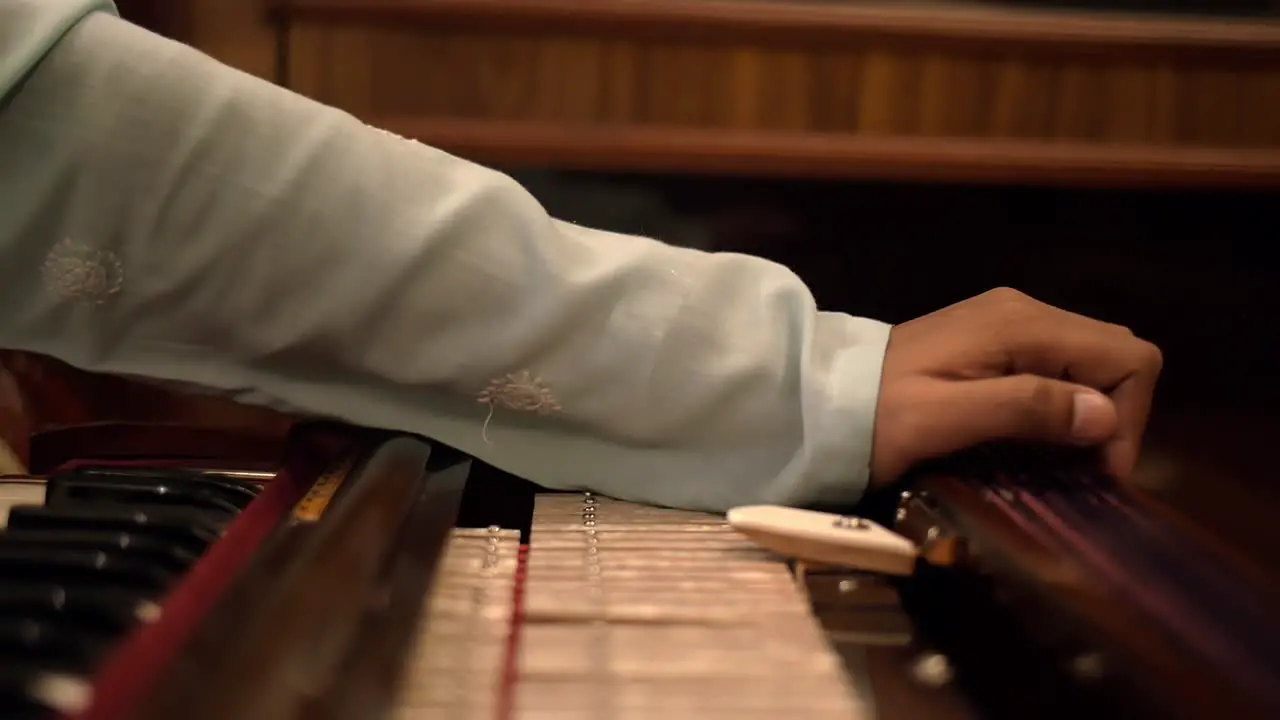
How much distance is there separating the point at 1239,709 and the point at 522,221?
1.22 ft

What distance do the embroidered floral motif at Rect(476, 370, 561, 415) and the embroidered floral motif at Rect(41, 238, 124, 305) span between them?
0.18 metres

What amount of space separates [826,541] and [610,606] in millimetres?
89

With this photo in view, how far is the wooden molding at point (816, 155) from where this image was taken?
986mm

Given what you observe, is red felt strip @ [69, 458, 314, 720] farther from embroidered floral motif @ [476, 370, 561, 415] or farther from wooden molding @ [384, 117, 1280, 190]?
wooden molding @ [384, 117, 1280, 190]

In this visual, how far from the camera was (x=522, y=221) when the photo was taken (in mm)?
530

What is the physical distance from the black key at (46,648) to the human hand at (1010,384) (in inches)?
13.3

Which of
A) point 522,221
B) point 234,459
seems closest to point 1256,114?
point 522,221

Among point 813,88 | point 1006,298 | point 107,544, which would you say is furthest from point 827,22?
point 107,544

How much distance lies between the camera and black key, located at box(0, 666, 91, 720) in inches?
10.1

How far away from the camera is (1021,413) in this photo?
19.3 inches

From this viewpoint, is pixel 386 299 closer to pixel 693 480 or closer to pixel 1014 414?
pixel 693 480

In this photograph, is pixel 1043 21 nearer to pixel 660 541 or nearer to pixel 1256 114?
pixel 1256 114

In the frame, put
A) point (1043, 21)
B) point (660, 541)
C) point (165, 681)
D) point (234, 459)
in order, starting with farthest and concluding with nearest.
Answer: point (1043, 21)
point (234, 459)
point (660, 541)
point (165, 681)

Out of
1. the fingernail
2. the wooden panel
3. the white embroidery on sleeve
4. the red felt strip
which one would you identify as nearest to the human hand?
the fingernail
